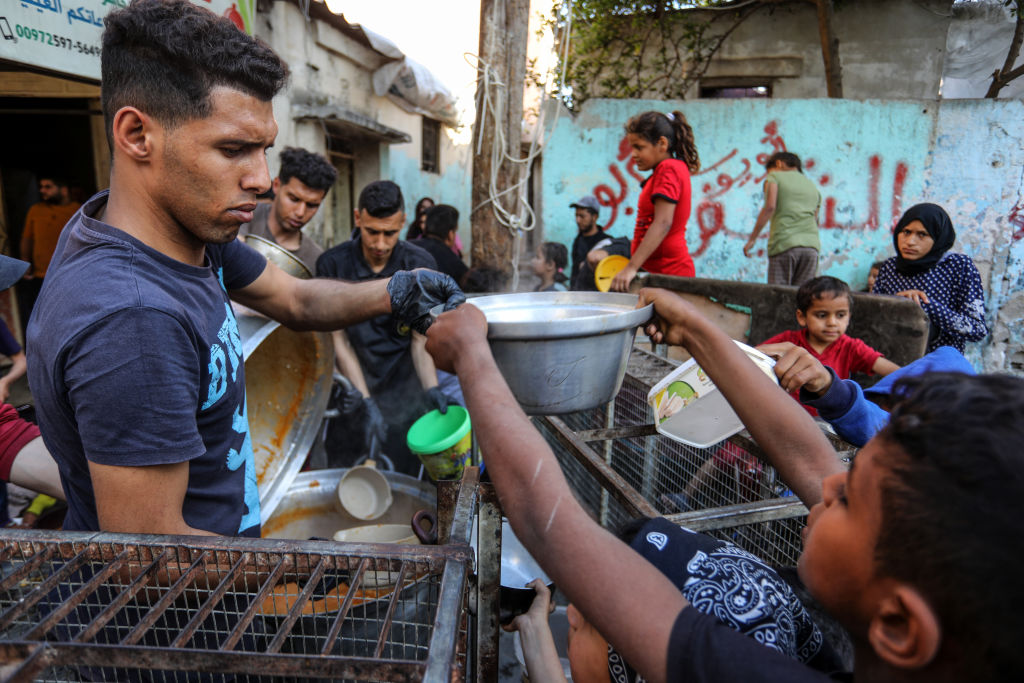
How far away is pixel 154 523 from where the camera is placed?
1.07 meters

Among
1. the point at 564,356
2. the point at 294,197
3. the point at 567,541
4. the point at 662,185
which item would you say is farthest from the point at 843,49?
the point at 567,541

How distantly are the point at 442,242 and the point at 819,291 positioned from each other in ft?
10.8

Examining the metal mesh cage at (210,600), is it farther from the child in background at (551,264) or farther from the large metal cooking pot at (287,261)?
the child in background at (551,264)

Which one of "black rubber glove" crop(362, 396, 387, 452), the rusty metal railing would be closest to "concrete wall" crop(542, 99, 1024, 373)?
"black rubber glove" crop(362, 396, 387, 452)

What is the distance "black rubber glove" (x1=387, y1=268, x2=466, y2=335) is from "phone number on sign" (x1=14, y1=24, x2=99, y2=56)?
251cm

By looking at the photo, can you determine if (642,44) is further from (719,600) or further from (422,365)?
(719,600)

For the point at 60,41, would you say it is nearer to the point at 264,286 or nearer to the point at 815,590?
the point at 264,286

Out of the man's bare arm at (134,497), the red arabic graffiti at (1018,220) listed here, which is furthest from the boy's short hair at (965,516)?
the red arabic graffiti at (1018,220)

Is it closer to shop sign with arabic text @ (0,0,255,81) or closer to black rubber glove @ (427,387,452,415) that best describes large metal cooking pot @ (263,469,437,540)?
black rubber glove @ (427,387,452,415)

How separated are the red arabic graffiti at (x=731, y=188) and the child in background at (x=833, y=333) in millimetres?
4493

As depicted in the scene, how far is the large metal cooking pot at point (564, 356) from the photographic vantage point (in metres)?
1.27

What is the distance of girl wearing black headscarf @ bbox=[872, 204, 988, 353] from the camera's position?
388 cm

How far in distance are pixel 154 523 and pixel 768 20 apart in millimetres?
10710

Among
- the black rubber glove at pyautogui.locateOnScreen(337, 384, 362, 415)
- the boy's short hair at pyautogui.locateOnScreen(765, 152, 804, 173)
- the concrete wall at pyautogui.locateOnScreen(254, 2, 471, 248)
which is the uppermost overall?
the concrete wall at pyautogui.locateOnScreen(254, 2, 471, 248)
